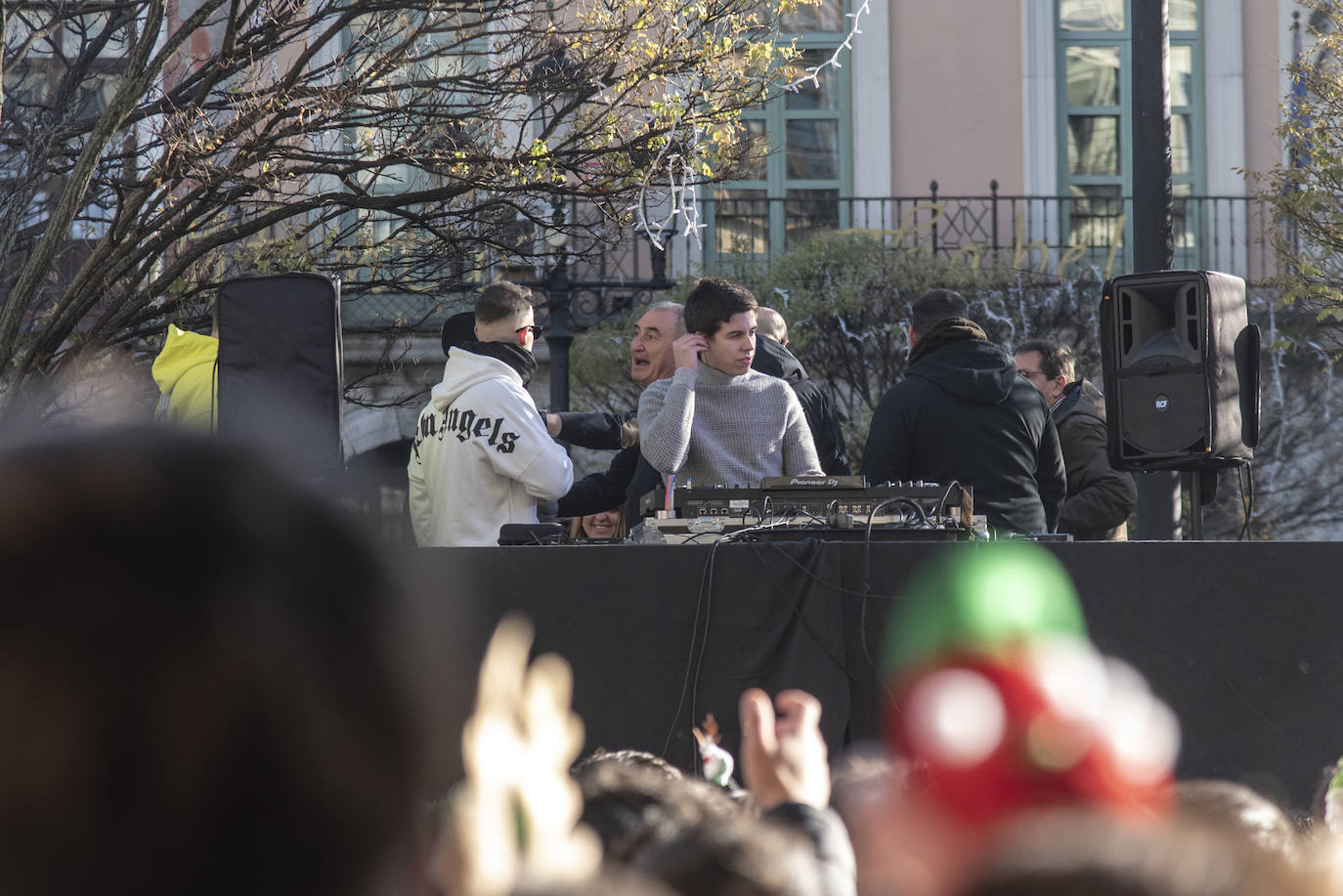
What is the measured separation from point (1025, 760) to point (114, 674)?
1.09 metres

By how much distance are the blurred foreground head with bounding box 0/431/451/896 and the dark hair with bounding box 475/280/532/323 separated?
456cm

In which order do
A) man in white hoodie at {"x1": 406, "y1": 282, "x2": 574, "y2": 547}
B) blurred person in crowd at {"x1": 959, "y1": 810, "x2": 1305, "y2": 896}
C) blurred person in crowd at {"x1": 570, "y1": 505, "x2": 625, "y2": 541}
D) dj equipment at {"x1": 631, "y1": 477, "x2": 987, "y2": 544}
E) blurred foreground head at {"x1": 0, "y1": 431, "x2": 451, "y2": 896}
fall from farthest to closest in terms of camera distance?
blurred person in crowd at {"x1": 570, "y1": 505, "x2": 625, "y2": 541} < man in white hoodie at {"x1": 406, "y1": 282, "x2": 574, "y2": 547} < dj equipment at {"x1": 631, "y1": 477, "x2": 987, "y2": 544} < blurred person in crowd at {"x1": 959, "y1": 810, "x2": 1305, "y2": 896} < blurred foreground head at {"x1": 0, "y1": 431, "x2": 451, "y2": 896}

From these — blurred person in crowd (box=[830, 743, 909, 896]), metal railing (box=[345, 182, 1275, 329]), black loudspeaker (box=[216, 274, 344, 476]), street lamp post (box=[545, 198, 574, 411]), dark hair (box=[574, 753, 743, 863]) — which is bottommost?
blurred person in crowd (box=[830, 743, 909, 896])

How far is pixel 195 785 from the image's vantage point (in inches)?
29.4

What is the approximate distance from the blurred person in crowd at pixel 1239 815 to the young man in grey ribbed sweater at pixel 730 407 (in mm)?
3820

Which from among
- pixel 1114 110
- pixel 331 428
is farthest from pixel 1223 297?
pixel 1114 110

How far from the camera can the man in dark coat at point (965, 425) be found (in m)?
5.36

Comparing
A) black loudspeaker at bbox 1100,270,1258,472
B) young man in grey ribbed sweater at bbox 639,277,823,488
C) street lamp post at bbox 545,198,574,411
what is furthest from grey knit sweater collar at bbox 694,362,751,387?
street lamp post at bbox 545,198,574,411

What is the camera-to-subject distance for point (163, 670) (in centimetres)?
74

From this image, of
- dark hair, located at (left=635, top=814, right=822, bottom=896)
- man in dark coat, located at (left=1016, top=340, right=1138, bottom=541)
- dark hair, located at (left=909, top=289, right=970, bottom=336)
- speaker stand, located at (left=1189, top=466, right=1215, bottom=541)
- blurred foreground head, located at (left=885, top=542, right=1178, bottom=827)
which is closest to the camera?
dark hair, located at (left=635, top=814, right=822, bottom=896)

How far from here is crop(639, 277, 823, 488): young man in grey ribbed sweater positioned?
5.18 metres

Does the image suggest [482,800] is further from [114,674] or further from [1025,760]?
[1025,760]

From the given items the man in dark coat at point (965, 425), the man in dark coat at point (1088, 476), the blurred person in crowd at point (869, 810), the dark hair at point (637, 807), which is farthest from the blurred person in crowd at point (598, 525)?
the dark hair at point (637, 807)

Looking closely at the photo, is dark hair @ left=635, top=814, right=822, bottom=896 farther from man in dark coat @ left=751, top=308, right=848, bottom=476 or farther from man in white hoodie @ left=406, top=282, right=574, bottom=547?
man in dark coat @ left=751, top=308, right=848, bottom=476
